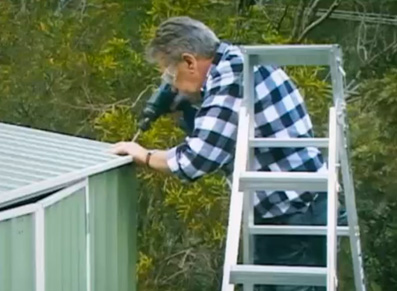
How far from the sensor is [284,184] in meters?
3.18

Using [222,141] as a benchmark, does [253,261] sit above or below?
below

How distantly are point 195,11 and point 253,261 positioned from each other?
111 inches

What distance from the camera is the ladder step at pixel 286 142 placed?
3.42 metres

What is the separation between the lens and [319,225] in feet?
12.0

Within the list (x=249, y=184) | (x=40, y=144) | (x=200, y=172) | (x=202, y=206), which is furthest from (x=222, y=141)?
(x=202, y=206)

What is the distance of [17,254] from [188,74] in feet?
3.56

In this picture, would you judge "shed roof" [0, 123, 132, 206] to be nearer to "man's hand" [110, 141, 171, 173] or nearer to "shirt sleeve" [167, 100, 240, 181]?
"man's hand" [110, 141, 171, 173]

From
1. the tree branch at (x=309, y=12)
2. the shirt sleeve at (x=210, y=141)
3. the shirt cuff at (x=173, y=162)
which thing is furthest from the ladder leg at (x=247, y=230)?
the tree branch at (x=309, y=12)

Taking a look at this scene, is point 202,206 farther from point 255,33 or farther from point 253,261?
point 253,261

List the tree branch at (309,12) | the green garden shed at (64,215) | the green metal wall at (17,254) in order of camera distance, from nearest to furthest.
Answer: the green metal wall at (17,254), the green garden shed at (64,215), the tree branch at (309,12)

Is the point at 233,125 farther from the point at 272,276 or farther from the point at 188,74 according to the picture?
the point at 272,276

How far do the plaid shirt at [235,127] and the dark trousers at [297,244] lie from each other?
44 mm

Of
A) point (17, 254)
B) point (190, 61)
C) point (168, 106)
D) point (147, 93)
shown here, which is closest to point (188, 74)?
point (190, 61)

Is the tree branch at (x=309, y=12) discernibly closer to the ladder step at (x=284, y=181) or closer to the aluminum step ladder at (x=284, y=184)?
the aluminum step ladder at (x=284, y=184)
